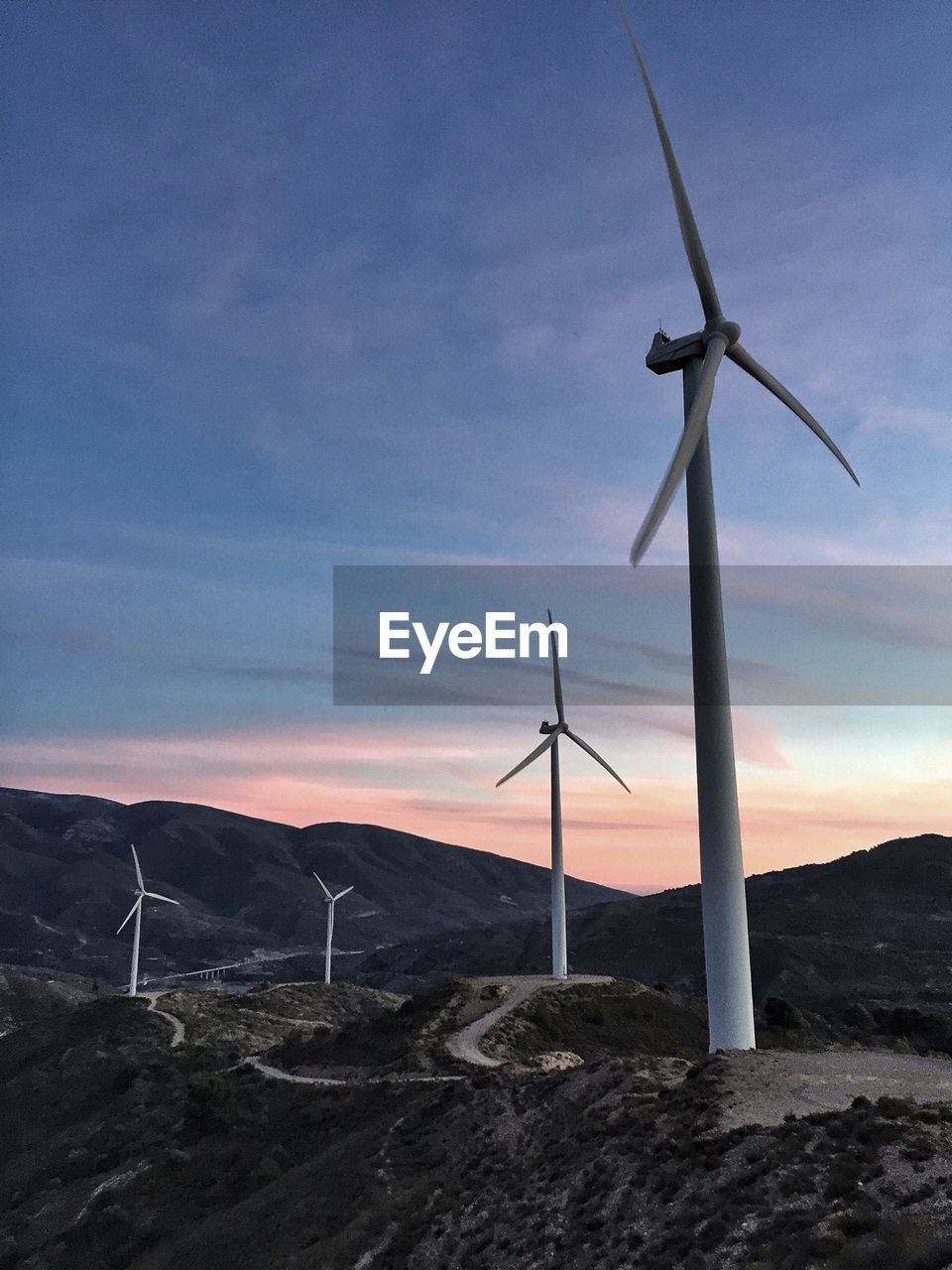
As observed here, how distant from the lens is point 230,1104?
76.2m

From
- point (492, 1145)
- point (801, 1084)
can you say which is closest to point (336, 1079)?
point (492, 1145)

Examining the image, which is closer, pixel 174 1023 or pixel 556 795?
pixel 556 795

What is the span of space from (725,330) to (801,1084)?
3932 cm

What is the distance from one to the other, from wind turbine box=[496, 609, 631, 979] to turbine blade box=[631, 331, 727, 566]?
60679mm

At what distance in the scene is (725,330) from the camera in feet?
168

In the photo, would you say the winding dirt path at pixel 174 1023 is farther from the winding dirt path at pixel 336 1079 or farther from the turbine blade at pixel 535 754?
the turbine blade at pixel 535 754

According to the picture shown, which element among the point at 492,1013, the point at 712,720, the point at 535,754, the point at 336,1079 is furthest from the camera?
the point at 535,754

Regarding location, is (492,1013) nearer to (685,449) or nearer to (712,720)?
(712,720)

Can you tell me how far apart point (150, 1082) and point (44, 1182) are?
15457mm

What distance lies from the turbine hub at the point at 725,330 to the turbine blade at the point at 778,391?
1.32 metres

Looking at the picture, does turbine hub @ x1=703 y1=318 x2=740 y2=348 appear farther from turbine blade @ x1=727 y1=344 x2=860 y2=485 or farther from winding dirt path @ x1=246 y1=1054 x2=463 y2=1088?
winding dirt path @ x1=246 y1=1054 x2=463 y2=1088

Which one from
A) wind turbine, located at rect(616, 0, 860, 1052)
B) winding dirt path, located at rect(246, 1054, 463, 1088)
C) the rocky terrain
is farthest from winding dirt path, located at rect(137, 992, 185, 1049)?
wind turbine, located at rect(616, 0, 860, 1052)

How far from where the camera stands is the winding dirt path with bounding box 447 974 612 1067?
71.8m

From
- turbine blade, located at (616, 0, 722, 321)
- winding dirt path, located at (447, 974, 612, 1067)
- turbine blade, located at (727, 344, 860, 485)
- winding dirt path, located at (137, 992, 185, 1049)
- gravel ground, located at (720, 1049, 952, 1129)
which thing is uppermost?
turbine blade, located at (616, 0, 722, 321)
